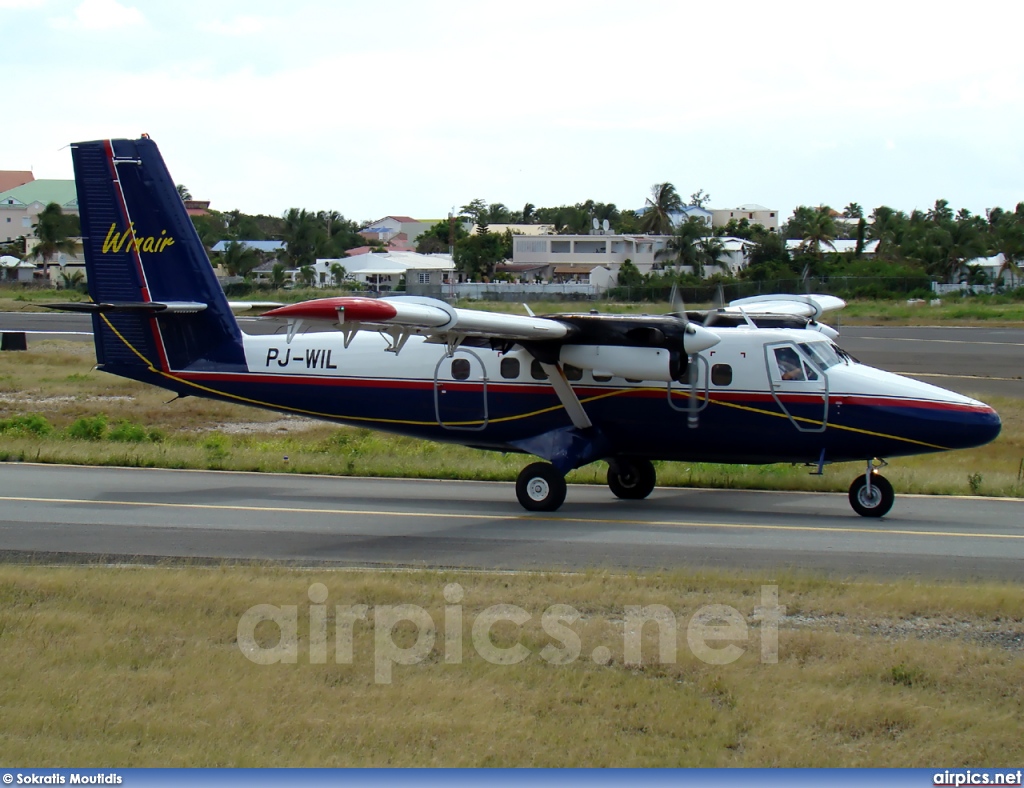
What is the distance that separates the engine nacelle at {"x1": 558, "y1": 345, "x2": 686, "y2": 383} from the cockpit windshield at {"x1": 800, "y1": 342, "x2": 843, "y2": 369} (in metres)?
2.31

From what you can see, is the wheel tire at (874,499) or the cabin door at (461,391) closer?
the wheel tire at (874,499)

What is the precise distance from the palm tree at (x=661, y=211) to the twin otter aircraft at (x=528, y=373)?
102 m

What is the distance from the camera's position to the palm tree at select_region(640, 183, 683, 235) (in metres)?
119

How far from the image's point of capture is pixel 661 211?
119875 mm

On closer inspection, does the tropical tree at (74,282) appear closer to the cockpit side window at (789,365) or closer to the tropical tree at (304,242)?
the tropical tree at (304,242)

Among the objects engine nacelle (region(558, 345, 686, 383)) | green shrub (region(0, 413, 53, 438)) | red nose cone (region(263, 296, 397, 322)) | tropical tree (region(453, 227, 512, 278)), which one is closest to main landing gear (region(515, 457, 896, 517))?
engine nacelle (region(558, 345, 686, 383))

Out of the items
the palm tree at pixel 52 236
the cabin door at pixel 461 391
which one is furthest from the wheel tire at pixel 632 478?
the palm tree at pixel 52 236

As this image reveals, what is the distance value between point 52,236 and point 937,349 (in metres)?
81.6

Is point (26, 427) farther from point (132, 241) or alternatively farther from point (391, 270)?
point (391, 270)

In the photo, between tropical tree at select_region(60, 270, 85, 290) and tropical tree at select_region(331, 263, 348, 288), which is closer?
tropical tree at select_region(331, 263, 348, 288)

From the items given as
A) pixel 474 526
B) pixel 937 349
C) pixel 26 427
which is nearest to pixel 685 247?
pixel 937 349

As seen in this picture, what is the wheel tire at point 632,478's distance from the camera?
17859mm

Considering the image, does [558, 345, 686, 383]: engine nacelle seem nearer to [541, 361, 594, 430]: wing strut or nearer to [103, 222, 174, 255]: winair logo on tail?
[541, 361, 594, 430]: wing strut

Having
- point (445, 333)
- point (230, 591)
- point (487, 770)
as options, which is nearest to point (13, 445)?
point (445, 333)
